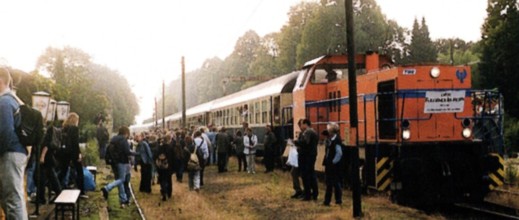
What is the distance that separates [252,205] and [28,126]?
823 cm

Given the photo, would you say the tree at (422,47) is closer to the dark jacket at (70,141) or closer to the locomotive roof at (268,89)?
the locomotive roof at (268,89)

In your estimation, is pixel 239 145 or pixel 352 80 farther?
pixel 239 145

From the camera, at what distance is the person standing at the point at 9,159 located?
282 inches

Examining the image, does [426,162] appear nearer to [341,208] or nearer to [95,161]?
[341,208]

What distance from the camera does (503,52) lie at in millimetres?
50031

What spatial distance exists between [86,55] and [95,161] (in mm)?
45160

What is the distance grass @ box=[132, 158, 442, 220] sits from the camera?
518 inches

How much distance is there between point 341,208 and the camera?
1391cm

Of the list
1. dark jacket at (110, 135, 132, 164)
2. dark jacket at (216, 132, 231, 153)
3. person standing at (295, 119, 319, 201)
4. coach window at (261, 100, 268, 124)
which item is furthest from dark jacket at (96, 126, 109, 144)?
person standing at (295, 119, 319, 201)

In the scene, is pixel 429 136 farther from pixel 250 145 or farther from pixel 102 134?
pixel 102 134

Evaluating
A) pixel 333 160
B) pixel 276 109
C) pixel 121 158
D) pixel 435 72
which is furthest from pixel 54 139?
pixel 276 109

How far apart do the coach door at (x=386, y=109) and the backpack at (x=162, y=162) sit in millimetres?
5412

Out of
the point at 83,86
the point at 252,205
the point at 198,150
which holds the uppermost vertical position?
the point at 83,86

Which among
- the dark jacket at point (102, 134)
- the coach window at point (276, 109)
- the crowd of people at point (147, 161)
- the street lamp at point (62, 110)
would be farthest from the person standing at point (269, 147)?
the dark jacket at point (102, 134)
